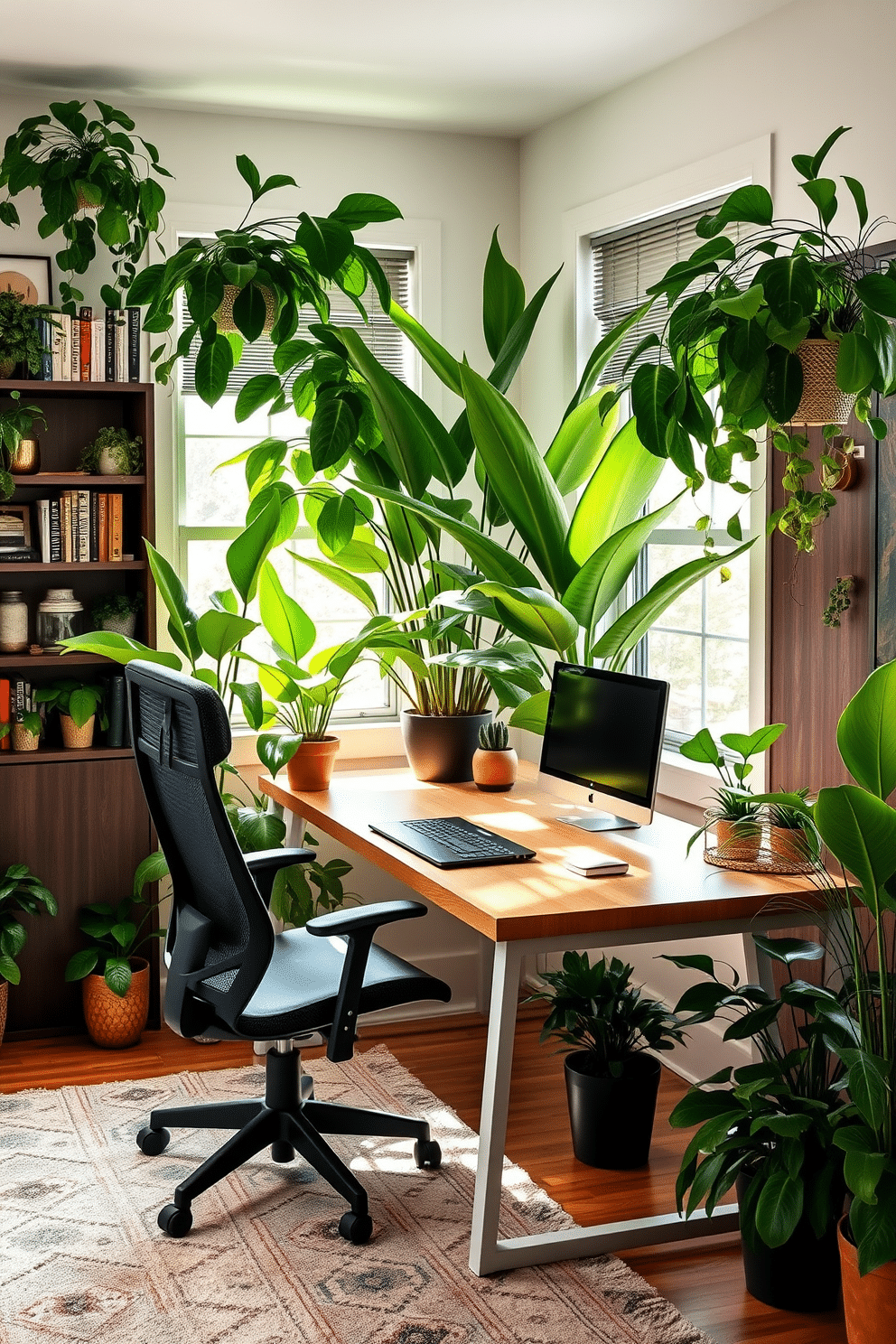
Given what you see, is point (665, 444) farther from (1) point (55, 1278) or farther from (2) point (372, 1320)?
(1) point (55, 1278)

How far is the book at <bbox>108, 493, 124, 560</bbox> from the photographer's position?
4.27m

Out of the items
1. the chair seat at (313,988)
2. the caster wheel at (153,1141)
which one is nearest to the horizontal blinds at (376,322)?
the chair seat at (313,988)

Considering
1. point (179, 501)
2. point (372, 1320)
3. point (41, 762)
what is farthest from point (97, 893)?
point (372, 1320)

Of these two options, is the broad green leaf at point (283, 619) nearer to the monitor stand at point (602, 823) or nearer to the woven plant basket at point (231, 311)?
the woven plant basket at point (231, 311)

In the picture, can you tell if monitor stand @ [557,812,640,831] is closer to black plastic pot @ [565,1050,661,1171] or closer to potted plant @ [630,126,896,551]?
black plastic pot @ [565,1050,661,1171]

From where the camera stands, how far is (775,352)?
2523 mm

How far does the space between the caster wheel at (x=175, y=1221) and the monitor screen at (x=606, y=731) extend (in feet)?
4.25

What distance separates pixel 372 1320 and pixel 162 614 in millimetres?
2374

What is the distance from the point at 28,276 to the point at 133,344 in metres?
0.37

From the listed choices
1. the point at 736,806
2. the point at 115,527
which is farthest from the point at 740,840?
the point at 115,527

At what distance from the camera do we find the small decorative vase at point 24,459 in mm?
4133

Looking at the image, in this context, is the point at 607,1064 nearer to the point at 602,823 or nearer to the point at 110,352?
the point at 602,823

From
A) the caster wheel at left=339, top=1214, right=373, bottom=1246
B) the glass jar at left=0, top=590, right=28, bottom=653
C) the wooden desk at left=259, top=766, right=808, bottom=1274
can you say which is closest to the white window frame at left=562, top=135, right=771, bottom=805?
the wooden desk at left=259, top=766, right=808, bottom=1274

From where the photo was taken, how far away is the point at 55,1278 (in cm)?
279
